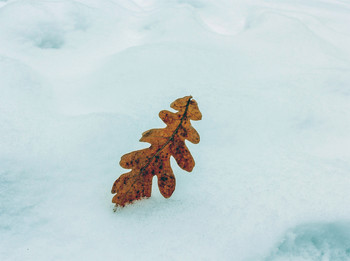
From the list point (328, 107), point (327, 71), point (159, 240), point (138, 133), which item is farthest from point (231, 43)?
point (159, 240)

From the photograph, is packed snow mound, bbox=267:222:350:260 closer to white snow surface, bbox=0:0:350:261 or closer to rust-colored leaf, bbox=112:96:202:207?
white snow surface, bbox=0:0:350:261

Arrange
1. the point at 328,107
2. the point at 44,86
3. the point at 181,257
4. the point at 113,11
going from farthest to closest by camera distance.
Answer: the point at 113,11 < the point at 44,86 < the point at 328,107 < the point at 181,257

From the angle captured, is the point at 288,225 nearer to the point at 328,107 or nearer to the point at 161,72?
the point at 328,107

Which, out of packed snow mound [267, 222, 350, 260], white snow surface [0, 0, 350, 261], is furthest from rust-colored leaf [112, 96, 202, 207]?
packed snow mound [267, 222, 350, 260]

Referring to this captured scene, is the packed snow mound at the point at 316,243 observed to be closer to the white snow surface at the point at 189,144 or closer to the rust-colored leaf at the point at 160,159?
the white snow surface at the point at 189,144

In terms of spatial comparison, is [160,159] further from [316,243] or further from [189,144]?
[316,243]

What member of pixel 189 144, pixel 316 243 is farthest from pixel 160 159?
pixel 316 243
